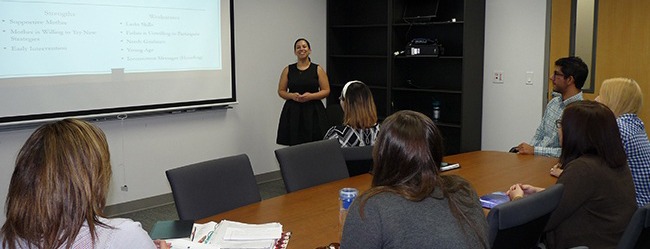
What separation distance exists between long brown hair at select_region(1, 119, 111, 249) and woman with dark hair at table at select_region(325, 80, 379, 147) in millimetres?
2497

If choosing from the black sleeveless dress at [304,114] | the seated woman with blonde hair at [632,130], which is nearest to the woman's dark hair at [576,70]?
the seated woman with blonde hair at [632,130]

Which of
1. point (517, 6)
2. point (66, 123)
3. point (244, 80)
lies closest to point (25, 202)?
point (66, 123)

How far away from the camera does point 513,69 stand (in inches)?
232

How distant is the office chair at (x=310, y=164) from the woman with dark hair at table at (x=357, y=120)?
0.33m

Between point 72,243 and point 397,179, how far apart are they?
0.90m

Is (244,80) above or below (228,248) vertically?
above

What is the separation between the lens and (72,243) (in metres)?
1.59

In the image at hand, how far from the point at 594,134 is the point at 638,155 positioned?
76cm

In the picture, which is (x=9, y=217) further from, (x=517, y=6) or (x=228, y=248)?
(x=517, y=6)

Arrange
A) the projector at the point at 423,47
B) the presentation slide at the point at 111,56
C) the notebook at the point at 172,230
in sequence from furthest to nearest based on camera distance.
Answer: the projector at the point at 423,47 < the presentation slide at the point at 111,56 < the notebook at the point at 172,230

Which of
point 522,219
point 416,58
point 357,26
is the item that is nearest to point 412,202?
point 522,219

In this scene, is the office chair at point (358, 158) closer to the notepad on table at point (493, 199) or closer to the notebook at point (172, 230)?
the notepad on table at point (493, 199)

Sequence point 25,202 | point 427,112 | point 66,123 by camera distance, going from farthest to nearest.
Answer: point 427,112
point 66,123
point 25,202

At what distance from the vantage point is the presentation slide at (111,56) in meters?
4.50
